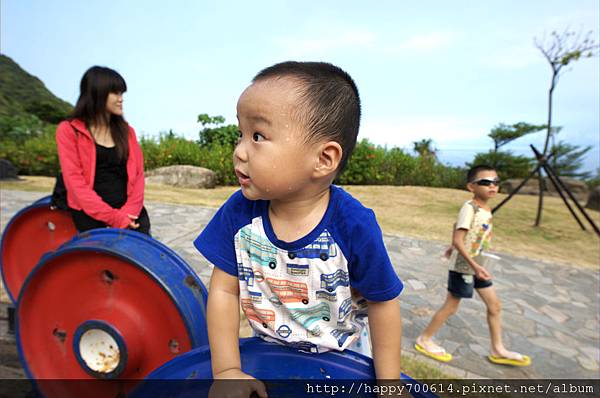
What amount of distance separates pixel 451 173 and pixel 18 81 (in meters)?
60.9

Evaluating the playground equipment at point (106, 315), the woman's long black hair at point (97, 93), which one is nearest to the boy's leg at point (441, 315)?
the playground equipment at point (106, 315)

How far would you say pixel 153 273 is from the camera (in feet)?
5.36

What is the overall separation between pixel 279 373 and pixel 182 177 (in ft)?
Result: 38.8

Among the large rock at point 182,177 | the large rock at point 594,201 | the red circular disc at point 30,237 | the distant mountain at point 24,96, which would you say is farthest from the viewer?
the distant mountain at point 24,96

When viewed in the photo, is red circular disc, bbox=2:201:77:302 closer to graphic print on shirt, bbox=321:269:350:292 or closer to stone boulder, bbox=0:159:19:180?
graphic print on shirt, bbox=321:269:350:292

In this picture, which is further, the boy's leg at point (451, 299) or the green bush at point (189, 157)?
the green bush at point (189, 157)

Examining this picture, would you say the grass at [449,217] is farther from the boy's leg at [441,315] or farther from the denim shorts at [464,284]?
the denim shorts at [464,284]

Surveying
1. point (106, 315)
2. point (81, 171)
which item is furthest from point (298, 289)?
point (81, 171)

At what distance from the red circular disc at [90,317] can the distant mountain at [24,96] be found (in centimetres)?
3954

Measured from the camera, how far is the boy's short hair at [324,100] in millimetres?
976

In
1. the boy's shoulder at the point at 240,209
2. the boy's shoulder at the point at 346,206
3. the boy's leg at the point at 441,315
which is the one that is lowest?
the boy's leg at the point at 441,315

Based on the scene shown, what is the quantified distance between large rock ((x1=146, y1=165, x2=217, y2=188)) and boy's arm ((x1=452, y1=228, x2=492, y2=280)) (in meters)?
10.3

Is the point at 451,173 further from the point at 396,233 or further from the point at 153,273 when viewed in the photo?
the point at 153,273

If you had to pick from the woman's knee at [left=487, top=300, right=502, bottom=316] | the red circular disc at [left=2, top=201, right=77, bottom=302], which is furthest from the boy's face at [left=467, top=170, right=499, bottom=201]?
the red circular disc at [left=2, top=201, right=77, bottom=302]
